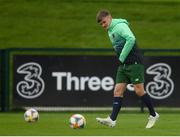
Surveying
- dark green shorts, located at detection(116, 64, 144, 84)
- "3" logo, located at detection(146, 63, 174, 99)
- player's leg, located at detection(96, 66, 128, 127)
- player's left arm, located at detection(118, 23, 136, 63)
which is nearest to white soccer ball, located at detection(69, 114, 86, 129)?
player's leg, located at detection(96, 66, 128, 127)

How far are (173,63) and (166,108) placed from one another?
113 centimetres

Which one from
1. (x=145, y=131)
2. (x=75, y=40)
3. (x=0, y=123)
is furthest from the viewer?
(x=75, y=40)

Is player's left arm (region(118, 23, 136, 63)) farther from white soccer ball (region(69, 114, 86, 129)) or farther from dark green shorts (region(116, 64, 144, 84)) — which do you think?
white soccer ball (region(69, 114, 86, 129))

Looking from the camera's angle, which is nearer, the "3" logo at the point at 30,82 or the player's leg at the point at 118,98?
the player's leg at the point at 118,98

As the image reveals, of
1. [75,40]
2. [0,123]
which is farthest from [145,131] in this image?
[75,40]

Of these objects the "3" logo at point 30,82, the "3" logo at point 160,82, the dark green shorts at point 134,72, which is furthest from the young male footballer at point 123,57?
the "3" logo at point 30,82

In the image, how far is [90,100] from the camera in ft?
69.4

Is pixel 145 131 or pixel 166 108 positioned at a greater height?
pixel 145 131

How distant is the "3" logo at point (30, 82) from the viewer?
20969 millimetres

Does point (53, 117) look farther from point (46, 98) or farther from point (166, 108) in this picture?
point (166, 108)

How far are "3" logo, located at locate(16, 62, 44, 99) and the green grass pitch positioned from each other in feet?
3.66

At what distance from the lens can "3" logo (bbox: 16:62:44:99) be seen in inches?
826

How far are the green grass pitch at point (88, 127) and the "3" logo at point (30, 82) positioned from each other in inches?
43.9

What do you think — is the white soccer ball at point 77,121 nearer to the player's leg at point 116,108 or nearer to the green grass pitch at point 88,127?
the green grass pitch at point 88,127
